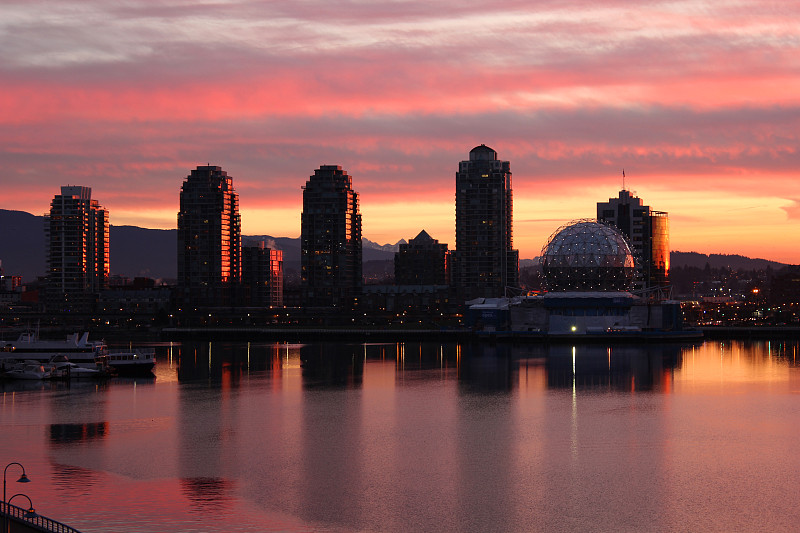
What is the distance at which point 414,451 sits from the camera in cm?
5303

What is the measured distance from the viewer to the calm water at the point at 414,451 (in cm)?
4019

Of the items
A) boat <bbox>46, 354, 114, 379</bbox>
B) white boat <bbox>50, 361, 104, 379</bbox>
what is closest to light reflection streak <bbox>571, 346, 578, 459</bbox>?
boat <bbox>46, 354, 114, 379</bbox>

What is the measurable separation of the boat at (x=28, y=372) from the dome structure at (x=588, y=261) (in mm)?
85905

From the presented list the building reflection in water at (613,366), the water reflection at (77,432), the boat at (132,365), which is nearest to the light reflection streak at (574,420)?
the building reflection in water at (613,366)

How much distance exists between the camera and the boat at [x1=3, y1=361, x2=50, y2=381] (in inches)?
3814

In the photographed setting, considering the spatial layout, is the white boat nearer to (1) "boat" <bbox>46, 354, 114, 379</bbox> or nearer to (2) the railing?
(1) "boat" <bbox>46, 354, 114, 379</bbox>

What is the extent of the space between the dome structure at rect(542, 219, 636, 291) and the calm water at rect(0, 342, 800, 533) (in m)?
62.6

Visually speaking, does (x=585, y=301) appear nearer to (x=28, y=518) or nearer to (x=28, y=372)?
(x=28, y=372)

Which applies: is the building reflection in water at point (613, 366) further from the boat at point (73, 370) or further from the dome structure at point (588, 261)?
the boat at point (73, 370)

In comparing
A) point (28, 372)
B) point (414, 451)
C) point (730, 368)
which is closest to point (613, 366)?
point (730, 368)

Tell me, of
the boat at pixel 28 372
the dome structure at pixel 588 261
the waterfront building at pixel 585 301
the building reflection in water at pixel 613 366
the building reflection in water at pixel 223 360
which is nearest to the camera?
the building reflection in water at pixel 613 366

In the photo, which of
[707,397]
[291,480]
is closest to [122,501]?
[291,480]

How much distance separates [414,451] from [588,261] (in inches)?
4312

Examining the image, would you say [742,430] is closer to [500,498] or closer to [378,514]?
[500,498]
